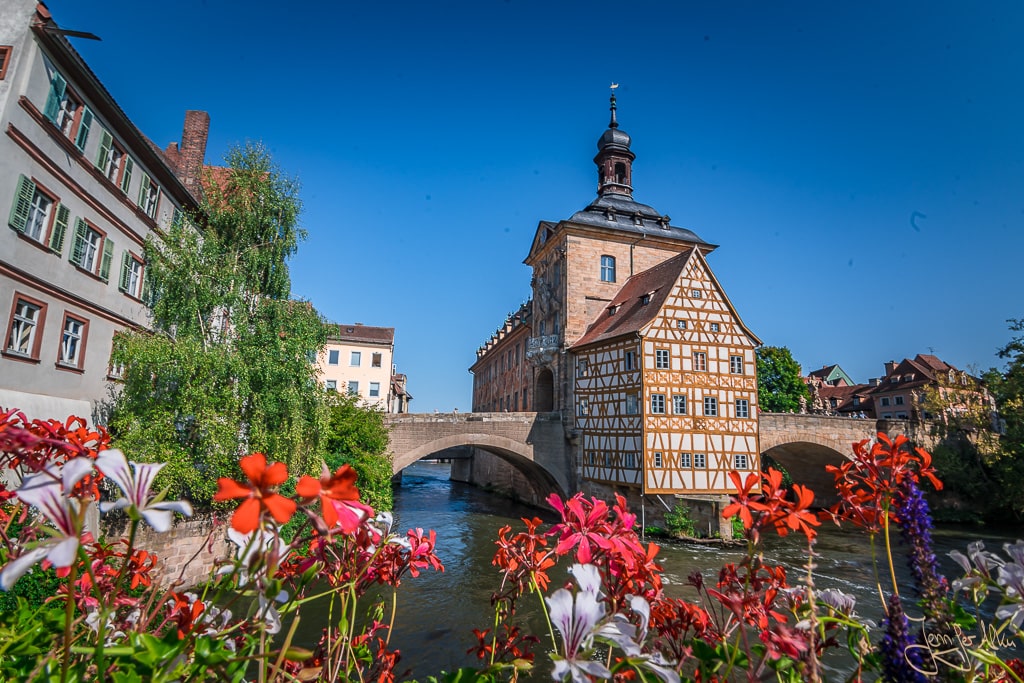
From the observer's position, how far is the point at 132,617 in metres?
2.08

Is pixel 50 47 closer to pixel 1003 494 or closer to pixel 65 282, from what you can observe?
pixel 65 282

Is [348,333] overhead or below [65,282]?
overhead

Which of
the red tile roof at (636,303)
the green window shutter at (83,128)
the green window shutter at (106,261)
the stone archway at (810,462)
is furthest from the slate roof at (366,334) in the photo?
the stone archway at (810,462)

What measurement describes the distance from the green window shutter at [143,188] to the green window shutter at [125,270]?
5.34ft

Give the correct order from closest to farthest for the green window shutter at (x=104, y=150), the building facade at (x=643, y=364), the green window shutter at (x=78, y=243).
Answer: the green window shutter at (x=78, y=243) < the green window shutter at (x=104, y=150) < the building facade at (x=643, y=364)

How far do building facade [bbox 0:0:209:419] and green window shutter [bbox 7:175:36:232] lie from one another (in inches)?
0.8

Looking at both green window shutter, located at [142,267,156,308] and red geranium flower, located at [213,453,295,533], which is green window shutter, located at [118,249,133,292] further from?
red geranium flower, located at [213,453,295,533]

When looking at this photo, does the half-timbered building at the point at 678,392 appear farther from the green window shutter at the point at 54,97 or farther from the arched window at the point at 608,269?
the green window shutter at the point at 54,97

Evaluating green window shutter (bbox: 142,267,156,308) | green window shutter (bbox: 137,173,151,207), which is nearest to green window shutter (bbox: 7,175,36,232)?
green window shutter (bbox: 137,173,151,207)

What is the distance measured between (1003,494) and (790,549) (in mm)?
15653

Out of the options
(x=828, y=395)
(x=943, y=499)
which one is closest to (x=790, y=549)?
(x=943, y=499)

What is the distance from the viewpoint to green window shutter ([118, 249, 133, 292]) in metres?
14.3

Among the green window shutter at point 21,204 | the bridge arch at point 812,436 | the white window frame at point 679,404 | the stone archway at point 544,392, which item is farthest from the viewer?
the stone archway at point 544,392

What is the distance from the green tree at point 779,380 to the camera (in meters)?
39.1
